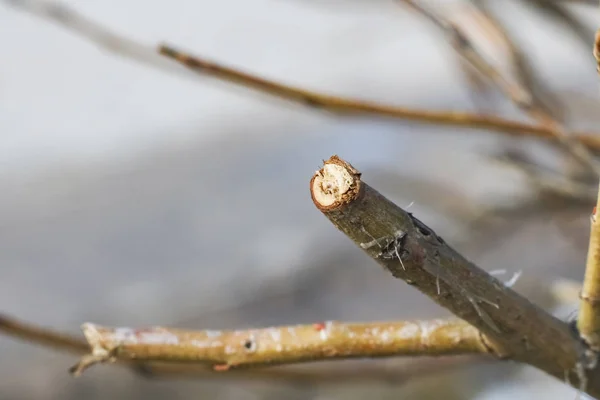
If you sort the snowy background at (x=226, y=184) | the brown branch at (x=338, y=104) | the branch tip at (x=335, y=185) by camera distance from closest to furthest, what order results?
the branch tip at (x=335, y=185) < the brown branch at (x=338, y=104) < the snowy background at (x=226, y=184)

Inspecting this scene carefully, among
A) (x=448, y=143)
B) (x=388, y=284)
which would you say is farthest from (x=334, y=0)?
(x=448, y=143)

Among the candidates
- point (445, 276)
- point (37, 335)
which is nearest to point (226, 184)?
point (37, 335)

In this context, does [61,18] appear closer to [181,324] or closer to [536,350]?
[536,350]

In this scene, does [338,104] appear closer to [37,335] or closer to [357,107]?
[357,107]

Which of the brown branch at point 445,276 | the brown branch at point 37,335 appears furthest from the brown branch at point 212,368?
the brown branch at point 445,276

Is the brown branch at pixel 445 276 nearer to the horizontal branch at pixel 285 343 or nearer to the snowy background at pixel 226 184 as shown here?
the horizontal branch at pixel 285 343
